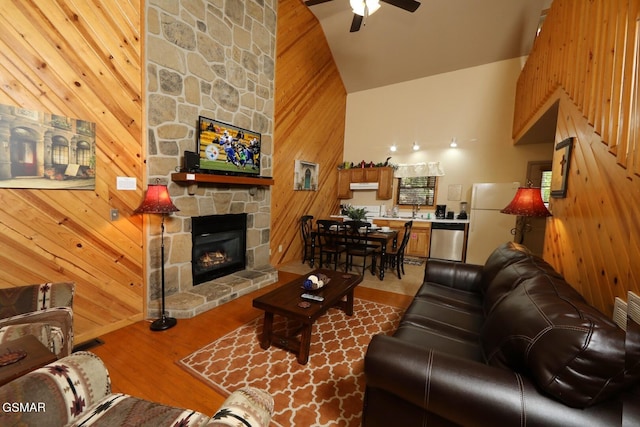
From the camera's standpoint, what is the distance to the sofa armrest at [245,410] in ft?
2.49

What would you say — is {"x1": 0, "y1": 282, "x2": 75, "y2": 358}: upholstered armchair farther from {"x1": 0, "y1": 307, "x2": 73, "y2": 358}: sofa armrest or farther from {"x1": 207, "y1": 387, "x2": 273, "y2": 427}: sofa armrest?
{"x1": 207, "y1": 387, "x2": 273, "y2": 427}: sofa armrest

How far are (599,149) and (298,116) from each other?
422 cm

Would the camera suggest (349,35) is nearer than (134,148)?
No

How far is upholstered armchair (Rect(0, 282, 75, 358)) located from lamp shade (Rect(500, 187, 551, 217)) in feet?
11.6

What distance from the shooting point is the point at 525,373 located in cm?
102

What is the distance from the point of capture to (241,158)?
3.55m

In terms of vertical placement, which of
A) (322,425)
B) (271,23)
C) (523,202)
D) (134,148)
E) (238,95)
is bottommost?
(322,425)

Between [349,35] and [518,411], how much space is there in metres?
6.13

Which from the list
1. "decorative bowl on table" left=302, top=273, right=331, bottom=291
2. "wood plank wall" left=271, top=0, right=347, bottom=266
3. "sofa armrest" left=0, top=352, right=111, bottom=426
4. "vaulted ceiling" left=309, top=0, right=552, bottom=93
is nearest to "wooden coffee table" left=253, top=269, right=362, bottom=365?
"decorative bowl on table" left=302, top=273, right=331, bottom=291

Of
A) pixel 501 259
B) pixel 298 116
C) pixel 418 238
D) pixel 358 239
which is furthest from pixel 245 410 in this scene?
pixel 418 238

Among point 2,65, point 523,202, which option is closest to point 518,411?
point 523,202

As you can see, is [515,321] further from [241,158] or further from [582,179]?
[241,158]

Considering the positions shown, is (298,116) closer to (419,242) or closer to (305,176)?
(305,176)

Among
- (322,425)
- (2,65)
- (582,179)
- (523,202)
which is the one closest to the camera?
(322,425)
